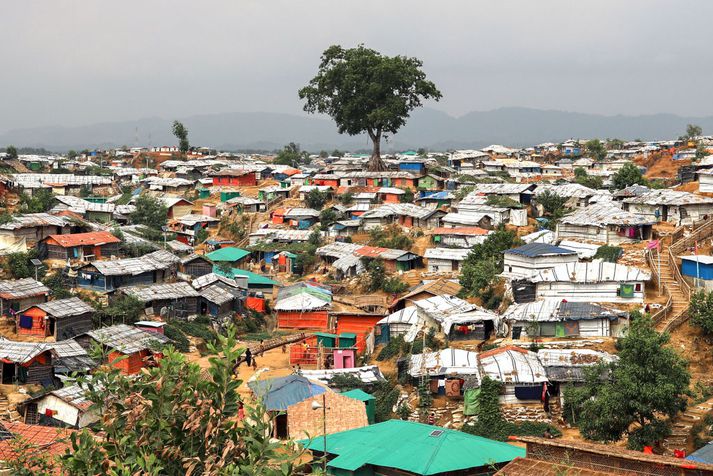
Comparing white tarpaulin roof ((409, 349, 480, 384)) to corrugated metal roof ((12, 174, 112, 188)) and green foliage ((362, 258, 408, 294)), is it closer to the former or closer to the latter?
green foliage ((362, 258, 408, 294))

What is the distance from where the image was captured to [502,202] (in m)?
46.8

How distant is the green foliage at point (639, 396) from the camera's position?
17.6 m

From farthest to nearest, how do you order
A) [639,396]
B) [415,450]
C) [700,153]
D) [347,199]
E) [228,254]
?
[700,153]
[347,199]
[228,254]
[639,396]
[415,450]

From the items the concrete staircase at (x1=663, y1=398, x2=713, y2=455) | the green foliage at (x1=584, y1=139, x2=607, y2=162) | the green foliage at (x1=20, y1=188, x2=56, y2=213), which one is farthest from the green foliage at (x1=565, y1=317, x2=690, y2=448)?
the green foliage at (x1=584, y1=139, x2=607, y2=162)

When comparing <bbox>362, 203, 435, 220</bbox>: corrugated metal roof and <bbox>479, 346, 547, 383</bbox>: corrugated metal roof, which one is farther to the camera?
<bbox>362, 203, 435, 220</bbox>: corrugated metal roof

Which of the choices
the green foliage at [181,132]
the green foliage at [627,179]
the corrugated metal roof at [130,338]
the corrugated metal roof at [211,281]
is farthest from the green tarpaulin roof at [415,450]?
the green foliage at [181,132]

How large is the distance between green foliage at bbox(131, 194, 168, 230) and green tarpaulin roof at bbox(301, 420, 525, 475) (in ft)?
120

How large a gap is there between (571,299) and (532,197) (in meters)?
19.5

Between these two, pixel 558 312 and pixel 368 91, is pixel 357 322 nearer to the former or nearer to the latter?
pixel 558 312

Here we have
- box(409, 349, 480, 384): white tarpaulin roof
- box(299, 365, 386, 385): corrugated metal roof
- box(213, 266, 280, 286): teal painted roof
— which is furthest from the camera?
box(213, 266, 280, 286): teal painted roof

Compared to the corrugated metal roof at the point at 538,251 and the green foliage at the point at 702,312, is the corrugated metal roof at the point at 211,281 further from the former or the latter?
the green foliage at the point at 702,312

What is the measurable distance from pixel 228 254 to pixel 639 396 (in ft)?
106

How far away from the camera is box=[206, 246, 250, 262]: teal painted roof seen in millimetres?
45656

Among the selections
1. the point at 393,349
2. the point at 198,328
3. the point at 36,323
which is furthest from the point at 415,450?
the point at 36,323
